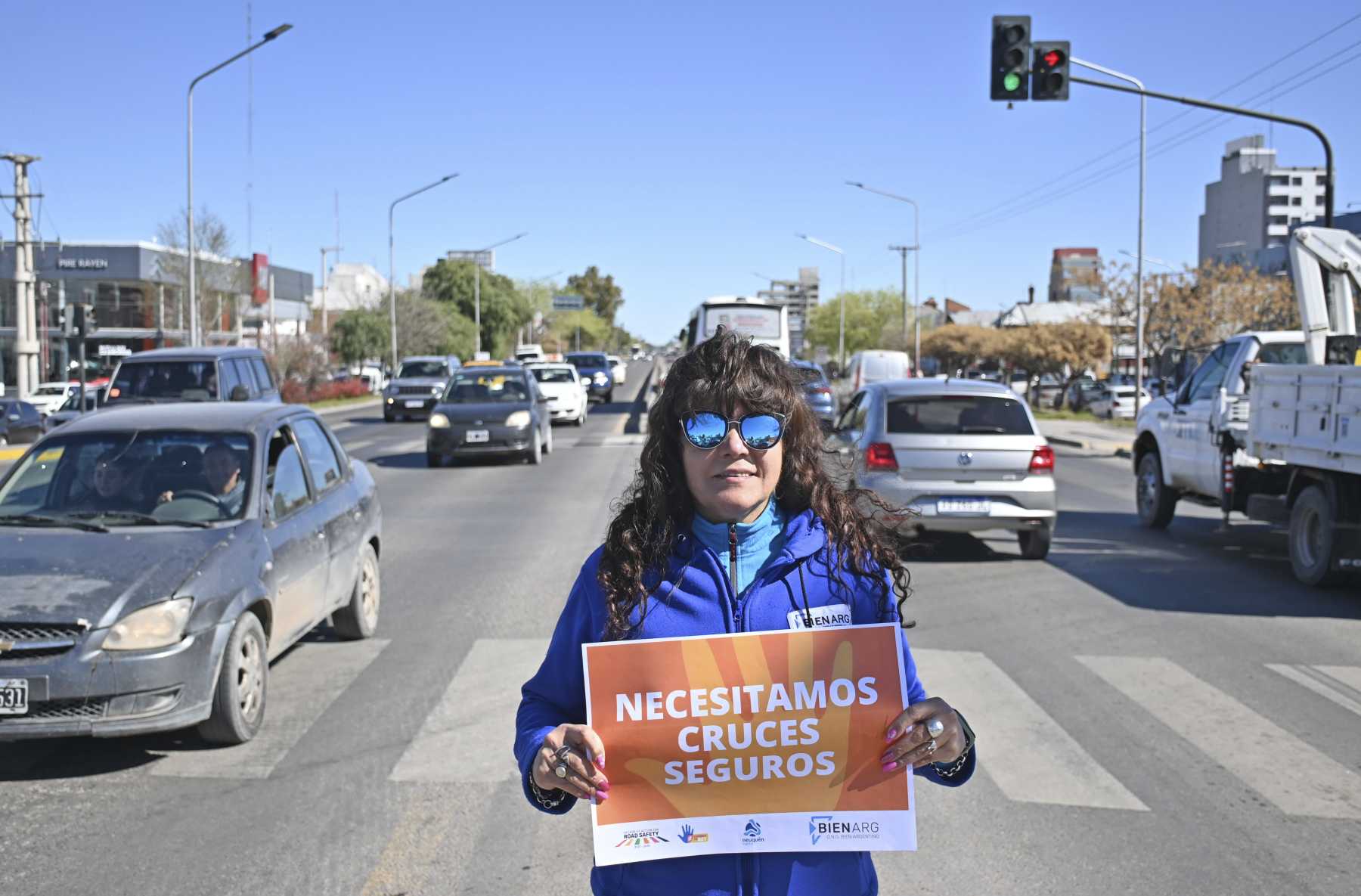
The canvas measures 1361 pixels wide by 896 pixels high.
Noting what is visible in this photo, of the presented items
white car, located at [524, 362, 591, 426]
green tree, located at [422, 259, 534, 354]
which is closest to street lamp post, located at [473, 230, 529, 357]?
green tree, located at [422, 259, 534, 354]

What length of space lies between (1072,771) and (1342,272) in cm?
822

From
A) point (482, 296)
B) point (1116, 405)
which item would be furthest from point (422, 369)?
point (482, 296)

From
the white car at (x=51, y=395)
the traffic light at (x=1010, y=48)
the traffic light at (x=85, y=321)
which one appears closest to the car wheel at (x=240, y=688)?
the traffic light at (x=1010, y=48)

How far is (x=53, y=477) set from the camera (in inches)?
276

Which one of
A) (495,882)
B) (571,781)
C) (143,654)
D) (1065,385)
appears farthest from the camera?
(1065,385)

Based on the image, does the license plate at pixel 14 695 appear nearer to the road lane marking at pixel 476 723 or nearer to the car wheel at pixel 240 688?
the car wheel at pixel 240 688

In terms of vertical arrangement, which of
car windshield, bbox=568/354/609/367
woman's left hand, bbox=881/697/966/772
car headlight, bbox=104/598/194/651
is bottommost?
car headlight, bbox=104/598/194/651

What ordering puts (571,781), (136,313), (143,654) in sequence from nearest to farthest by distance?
(571,781) → (143,654) → (136,313)

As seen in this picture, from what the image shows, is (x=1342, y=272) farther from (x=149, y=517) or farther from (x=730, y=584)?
(x=730, y=584)

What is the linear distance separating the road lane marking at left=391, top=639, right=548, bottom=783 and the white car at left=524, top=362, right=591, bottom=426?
25330mm

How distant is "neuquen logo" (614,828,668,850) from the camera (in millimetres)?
2471

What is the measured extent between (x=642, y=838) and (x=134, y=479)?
5382mm

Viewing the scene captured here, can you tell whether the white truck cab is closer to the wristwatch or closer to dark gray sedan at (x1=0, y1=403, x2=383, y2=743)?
dark gray sedan at (x1=0, y1=403, x2=383, y2=743)

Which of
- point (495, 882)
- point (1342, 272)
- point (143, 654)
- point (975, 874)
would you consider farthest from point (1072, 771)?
point (1342, 272)
